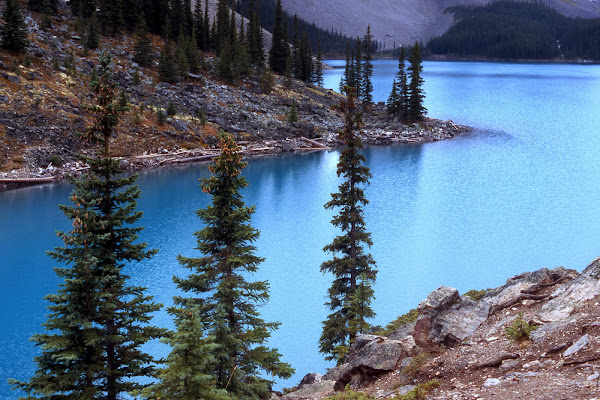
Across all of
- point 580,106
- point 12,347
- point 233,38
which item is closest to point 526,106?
point 580,106

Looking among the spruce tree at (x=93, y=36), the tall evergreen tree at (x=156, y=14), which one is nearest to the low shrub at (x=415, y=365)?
the spruce tree at (x=93, y=36)

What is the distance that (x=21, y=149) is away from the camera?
2266 inches

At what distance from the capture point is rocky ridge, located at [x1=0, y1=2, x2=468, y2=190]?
58.8 meters

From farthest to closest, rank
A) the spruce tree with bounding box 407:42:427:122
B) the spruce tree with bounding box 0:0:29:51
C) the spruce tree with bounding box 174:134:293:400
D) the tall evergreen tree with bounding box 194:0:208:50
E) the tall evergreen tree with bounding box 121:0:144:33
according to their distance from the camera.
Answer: the tall evergreen tree with bounding box 194:0:208:50
the tall evergreen tree with bounding box 121:0:144:33
the spruce tree with bounding box 407:42:427:122
the spruce tree with bounding box 0:0:29:51
the spruce tree with bounding box 174:134:293:400

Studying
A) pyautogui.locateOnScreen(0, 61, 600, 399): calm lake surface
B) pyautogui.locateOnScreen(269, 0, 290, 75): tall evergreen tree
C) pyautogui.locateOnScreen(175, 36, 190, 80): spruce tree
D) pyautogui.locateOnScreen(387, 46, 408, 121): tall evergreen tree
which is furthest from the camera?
pyautogui.locateOnScreen(269, 0, 290, 75): tall evergreen tree

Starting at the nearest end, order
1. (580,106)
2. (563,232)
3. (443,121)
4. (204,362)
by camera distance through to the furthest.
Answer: (204,362)
(563,232)
(443,121)
(580,106)

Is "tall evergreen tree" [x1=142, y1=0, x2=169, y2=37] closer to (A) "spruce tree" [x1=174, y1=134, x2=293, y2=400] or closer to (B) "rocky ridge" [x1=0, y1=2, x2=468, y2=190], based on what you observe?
(B) "rocky ridge" [x1=0, y1=2, x2=468, y2=190]

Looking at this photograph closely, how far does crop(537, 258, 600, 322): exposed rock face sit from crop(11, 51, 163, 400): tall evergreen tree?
11623 mm

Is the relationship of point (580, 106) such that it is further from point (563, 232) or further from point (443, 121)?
point (563, 232)

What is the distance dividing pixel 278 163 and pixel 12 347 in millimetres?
47650

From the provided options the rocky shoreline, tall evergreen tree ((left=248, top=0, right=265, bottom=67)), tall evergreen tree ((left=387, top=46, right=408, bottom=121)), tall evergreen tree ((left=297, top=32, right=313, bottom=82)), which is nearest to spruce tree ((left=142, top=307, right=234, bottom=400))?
the rocky shoreline

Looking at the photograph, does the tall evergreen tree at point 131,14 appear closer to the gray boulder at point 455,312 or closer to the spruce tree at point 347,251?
the spruce tree at point 347,251

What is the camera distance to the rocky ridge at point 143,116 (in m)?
58.8

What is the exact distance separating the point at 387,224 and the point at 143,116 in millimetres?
40788
